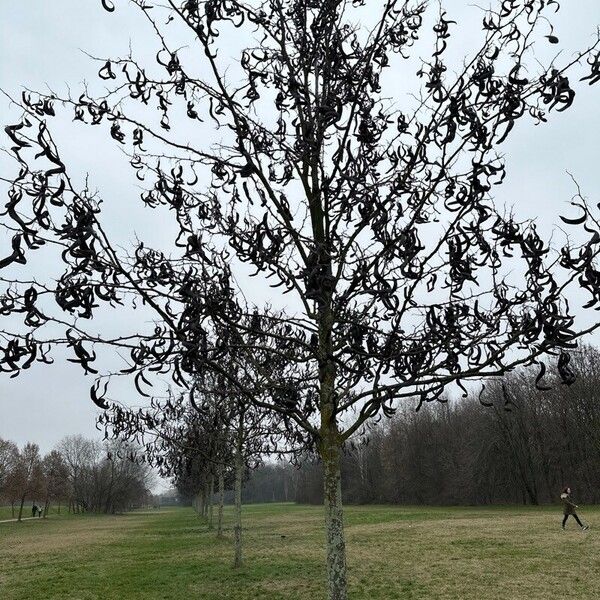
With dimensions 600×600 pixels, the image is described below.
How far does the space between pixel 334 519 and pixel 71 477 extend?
81.2m

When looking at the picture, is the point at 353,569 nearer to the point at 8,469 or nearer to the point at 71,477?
the point at 8,469

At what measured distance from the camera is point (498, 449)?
149 ft

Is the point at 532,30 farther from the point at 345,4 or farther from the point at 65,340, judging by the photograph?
the point at 65,340

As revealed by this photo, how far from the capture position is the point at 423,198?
173 inches

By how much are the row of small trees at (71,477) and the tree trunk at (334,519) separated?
3974 centimetres

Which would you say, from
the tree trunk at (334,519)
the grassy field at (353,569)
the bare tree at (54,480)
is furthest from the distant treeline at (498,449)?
the bare tree at (54,480)

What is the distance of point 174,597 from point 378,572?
15.6 feet

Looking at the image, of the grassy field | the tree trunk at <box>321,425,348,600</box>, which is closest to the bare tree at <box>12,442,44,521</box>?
the grassy field

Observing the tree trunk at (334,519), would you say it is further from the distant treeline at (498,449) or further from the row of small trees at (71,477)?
the row of small trees at (71,477)

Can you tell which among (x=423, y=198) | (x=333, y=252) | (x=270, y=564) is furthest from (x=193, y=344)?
(x=270, y=564)

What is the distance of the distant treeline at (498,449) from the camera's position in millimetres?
39281

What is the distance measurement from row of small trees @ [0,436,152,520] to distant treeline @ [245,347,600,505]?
2418 cm

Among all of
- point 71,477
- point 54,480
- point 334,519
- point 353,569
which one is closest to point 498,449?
point 353,569

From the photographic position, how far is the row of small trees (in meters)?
54.9
